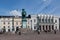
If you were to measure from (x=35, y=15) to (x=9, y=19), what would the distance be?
12.1 metres

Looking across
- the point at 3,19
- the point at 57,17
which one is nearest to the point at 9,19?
the point at 3,19

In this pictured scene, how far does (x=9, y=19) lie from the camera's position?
288ft

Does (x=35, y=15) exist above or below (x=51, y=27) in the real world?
above

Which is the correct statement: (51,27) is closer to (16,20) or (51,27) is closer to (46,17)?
(46,17)

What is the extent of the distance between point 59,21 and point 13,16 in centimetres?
2306

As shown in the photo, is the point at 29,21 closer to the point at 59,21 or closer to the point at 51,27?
the point at 51,27

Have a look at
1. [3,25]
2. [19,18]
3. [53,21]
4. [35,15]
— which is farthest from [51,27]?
[3,25]

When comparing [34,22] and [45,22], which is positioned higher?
[34,22]

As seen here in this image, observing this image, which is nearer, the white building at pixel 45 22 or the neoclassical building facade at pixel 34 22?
the neoclassical building facade at pixel 34 22

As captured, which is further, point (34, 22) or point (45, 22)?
point (45, 22)

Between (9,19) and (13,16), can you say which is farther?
(13,16)

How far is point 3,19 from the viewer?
87312mm

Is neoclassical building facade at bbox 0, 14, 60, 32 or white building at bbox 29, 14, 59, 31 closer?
neoclassical building facade at bbox 0, 14, 60, 32

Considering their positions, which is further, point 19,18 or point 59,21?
point 59,21
